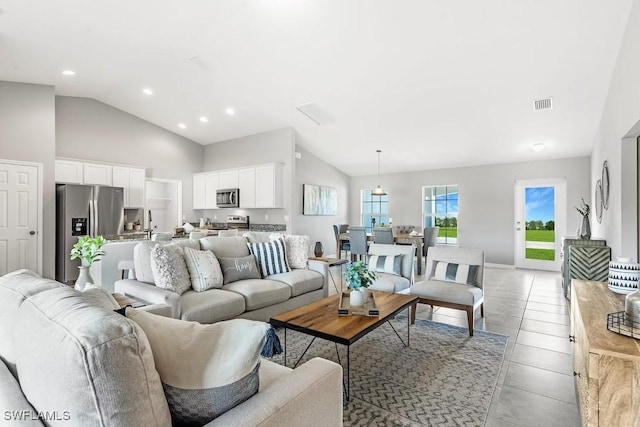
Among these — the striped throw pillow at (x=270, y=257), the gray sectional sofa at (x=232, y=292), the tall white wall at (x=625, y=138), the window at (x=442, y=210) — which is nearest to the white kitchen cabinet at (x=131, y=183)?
the gray sectional sofa at (x=232, y=292)

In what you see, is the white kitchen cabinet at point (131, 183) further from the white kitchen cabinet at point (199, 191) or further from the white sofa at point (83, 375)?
the white sofa at point (83, 375)

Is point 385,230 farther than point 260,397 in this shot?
Yes

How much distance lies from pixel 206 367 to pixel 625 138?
4.03m

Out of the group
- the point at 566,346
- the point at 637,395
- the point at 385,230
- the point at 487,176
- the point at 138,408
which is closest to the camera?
the point at 138,408

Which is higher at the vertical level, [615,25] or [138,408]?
[615,25]

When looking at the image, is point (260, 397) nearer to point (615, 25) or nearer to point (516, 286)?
point (615, 25)

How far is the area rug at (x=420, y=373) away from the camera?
6.52 ft

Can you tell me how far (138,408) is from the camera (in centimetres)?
79

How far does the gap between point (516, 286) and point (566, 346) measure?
255 centimetres

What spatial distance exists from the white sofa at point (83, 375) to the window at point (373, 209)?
802cm

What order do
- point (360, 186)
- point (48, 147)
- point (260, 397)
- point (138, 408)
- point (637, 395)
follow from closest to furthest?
point (138, 408) → point (260, 397) → point (637, 395) → point (48, 147) → point (360, 186)

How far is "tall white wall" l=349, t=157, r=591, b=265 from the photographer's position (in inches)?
257

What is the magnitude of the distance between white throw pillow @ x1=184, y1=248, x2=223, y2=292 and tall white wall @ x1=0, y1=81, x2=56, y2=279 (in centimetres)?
360

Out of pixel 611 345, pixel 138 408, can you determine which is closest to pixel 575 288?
pixel 611 345
